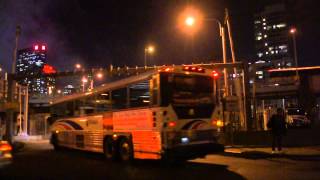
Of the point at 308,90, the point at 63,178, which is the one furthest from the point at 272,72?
the point at 63,178

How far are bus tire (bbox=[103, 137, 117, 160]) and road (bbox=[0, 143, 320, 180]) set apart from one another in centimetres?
40

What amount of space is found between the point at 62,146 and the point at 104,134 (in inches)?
262

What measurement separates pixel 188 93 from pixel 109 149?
17.1 ft

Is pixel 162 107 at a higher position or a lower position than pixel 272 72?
lower

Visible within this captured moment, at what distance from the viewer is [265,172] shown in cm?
1399

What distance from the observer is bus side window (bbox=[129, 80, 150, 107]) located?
648 inches

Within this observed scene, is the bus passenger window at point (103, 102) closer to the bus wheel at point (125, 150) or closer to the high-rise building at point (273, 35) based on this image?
the bus wheel at point (125, 150)

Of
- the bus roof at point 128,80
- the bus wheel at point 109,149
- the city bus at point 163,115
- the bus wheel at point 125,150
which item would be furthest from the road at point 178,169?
the bus roof at point 128,80

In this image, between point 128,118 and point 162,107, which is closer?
point 162,107

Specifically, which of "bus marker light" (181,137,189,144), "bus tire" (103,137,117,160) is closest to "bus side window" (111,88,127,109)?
"bus tire" (103,137,117,160)

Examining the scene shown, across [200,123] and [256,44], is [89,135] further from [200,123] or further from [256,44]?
[256,44]

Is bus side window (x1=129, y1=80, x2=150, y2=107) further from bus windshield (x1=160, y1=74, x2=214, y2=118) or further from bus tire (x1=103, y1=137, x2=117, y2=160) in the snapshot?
bus tire (x1=103, y1=137, x2=117, y2=160)

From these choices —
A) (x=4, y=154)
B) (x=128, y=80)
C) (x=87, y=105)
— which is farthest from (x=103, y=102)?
(x=4, y=154)

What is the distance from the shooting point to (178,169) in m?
15.5
